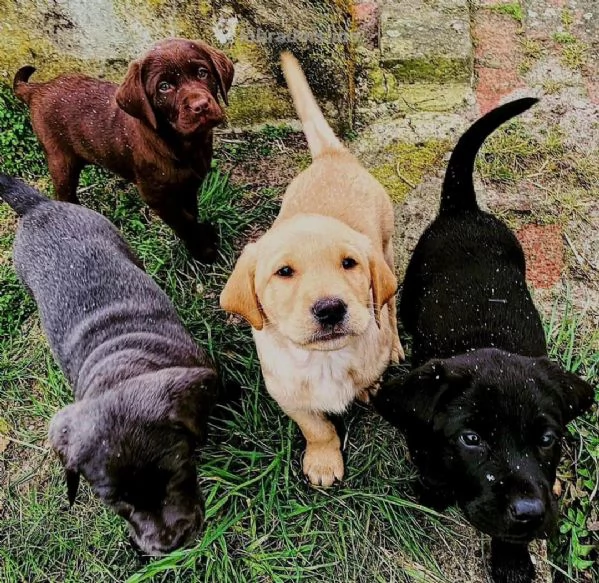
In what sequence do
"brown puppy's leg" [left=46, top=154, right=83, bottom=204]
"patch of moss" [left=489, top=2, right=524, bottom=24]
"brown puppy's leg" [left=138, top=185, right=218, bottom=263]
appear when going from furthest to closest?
"patch of moss" [left=489, top=2, right=524, bottom=24]
"brown puppy's leg" [left=46, top=154, right=83, bottom=204]
"brown puppy's leg" [left=138, top=185, right=218, bottom=263]

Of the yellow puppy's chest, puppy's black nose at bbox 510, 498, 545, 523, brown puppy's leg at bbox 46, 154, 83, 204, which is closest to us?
puppy's black nose at bbox 510, 498, 545, 523

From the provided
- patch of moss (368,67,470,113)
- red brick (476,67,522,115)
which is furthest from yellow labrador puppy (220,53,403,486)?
red brick (476,67,522,115)

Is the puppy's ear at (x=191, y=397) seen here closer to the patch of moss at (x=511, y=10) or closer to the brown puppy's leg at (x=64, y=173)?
the brown puppy's leg at (x=64, y=173)

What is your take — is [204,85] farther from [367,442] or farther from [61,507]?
[61,507]

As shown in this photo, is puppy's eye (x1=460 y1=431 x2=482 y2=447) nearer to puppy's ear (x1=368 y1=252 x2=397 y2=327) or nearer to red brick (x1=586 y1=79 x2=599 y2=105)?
puppy's ear (x1=368 y1=252 x2=397 y2=327)

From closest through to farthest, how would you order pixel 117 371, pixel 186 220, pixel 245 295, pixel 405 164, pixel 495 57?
pixel 245 295 < pixel 117 371 < pixel 186 220 < pixel 405 164 < pixel 495 57

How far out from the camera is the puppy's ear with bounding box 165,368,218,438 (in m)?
2.62

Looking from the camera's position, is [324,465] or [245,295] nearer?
[245,295]

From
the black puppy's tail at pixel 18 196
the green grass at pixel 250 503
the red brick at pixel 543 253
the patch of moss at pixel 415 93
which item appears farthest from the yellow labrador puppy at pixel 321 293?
the black puppy's tail at pixel 18 196

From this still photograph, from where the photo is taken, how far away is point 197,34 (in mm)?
4508

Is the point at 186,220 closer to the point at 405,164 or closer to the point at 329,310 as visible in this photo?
the point at 405,164

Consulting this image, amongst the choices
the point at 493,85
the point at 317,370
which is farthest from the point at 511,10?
the point at 317,370

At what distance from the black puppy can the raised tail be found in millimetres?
2739

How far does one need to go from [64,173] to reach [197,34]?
1302mm
